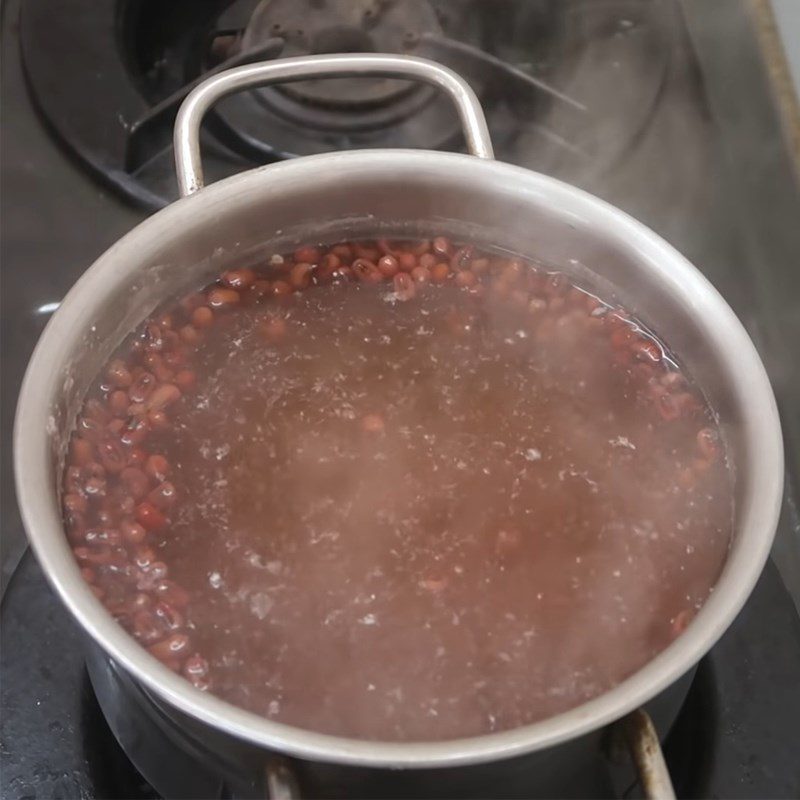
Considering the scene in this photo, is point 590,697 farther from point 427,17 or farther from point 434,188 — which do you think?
point 427,17

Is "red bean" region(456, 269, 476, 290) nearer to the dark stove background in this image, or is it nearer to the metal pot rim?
the metal pot rim

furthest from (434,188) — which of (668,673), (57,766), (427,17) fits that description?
(57,766)

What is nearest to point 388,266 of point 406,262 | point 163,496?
point 406,262

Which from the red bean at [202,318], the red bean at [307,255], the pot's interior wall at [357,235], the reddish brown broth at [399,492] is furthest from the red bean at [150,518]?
the red bean at [307,255]

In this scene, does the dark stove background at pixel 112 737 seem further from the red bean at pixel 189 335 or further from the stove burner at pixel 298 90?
the stove burner at pixel 298 90

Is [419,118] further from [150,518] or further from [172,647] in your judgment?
[172,647]

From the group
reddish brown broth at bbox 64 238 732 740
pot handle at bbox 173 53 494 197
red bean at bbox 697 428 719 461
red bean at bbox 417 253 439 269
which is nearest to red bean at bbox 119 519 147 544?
reddish brown broth at bbox 64 238 732 740
